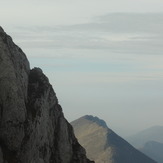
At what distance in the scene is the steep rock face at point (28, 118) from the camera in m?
57.5

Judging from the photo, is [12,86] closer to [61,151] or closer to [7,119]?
[7,119]

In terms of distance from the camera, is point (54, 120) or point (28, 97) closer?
point (28, 97)

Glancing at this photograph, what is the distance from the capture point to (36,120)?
63.0m

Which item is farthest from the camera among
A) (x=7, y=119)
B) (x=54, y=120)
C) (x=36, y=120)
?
(x=54, y=120)

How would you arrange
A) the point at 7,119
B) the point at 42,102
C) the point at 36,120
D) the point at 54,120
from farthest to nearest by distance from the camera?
the point at 54,120, the point at 42,102, the point at 36,120, the point at 7,119

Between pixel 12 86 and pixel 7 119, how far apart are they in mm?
4954

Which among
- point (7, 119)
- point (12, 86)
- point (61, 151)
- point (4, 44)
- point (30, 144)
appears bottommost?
point (61, 151)

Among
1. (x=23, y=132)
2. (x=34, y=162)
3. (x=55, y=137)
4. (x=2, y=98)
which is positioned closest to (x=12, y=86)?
(x=2, y=98)

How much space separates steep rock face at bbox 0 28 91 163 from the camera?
57.5 m

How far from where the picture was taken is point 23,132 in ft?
194

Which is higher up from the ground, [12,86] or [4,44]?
[4,44]

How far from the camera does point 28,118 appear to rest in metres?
61.1

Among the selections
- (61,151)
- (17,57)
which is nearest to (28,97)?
(17,57)

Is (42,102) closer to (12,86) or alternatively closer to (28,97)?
(28,97)
